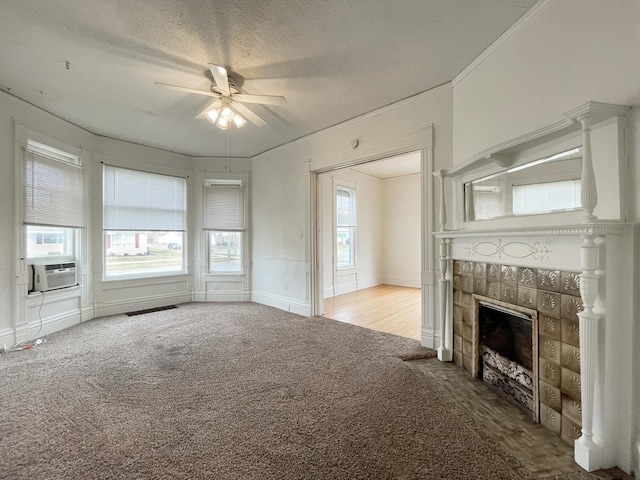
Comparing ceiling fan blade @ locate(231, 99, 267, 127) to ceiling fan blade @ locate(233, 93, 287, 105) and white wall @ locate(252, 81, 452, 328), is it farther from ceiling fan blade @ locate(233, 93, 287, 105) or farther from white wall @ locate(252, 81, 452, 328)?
white wall @ locate(252, 81, 452, 328)

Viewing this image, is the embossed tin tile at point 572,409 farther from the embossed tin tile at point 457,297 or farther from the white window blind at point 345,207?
the white window blind at point 345,207

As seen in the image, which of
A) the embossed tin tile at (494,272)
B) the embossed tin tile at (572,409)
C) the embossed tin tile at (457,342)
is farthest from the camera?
the embossed tin tile at (457,342)

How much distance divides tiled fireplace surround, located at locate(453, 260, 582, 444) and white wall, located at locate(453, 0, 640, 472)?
183 mm

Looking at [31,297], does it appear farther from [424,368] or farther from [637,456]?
[637,456]

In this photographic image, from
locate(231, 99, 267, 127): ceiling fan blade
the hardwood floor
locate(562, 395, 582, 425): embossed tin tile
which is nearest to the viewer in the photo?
locate(562, 395, 582, 425): embossed tin tile

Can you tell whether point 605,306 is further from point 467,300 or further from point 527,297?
point 467,300

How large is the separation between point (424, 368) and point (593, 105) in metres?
2.34

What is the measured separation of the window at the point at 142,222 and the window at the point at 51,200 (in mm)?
450

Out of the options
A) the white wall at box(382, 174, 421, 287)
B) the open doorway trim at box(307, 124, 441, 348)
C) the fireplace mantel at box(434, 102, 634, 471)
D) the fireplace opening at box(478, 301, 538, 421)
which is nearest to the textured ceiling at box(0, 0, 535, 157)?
the open doorway trim at box(307, 124, 441, 348)

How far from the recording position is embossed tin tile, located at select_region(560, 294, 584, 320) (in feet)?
5.45

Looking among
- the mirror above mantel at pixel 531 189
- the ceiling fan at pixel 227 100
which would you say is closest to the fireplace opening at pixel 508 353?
the mirror above mantel at pixel 531 189

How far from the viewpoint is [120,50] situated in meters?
2.42

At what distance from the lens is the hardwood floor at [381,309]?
13.2 feet

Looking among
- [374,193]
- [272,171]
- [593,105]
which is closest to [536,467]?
[593,105]
